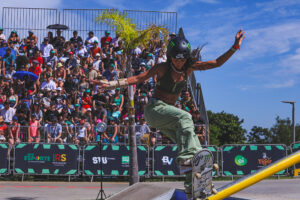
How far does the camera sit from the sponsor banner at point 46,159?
1307 cm

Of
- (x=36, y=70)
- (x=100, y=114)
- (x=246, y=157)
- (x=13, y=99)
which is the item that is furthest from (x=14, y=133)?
(x=246, y=157)

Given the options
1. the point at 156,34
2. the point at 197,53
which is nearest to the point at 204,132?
the point at 156,34

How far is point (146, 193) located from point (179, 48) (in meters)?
2.48

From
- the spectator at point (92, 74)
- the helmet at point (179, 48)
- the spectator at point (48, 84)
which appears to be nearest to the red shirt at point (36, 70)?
the spectator at point (48, 84)

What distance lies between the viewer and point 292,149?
13.8 m

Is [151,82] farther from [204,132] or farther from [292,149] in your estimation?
[292,149]

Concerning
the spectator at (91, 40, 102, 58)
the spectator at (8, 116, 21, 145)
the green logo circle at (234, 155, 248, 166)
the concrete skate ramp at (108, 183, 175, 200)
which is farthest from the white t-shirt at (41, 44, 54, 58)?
the concrete skate ramp at (108, 183, 175, 200)

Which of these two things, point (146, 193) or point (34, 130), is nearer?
point (146, 193)

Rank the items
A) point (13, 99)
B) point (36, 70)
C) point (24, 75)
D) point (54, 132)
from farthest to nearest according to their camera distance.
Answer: point (36, 70), point (24, 75), point (13, 99), point (54, 132)

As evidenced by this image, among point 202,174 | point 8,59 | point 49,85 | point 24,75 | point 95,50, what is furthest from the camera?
point 95,50

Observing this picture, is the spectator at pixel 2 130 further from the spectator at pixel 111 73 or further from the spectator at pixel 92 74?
the spectator at pixel 111 73

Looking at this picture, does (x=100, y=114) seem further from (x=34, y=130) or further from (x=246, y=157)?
(x=246, y=157)

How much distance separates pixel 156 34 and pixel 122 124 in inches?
146

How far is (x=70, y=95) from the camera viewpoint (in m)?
15.3
